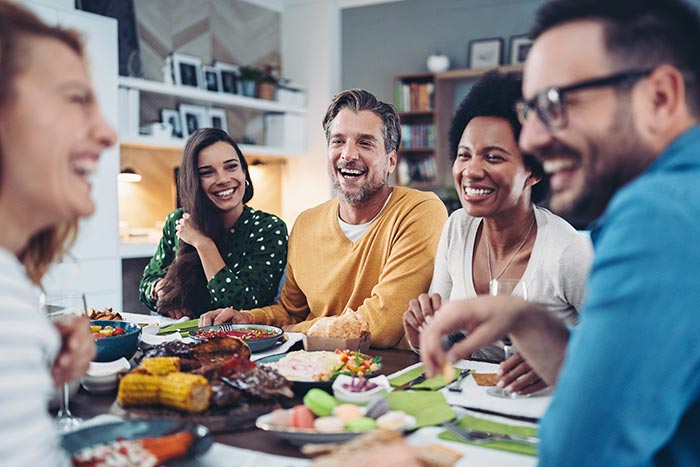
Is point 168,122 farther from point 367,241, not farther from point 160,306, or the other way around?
point 367,241

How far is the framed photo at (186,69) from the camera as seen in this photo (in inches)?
209

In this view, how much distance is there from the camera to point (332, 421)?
112 cm

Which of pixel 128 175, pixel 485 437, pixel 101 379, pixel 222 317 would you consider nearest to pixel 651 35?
pixel 485 437

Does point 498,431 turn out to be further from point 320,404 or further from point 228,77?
point 228,77

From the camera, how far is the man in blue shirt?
30.8 inches

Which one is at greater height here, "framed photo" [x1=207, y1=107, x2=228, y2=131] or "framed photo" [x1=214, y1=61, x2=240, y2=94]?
"framed photo" [x1=214, y1=61, x2=240, y2=94]

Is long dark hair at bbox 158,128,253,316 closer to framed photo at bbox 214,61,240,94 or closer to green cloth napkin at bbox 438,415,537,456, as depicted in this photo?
green cloth napkin at bbox 438,415,537,456

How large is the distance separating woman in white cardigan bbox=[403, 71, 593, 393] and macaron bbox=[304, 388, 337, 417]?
2.59 ft

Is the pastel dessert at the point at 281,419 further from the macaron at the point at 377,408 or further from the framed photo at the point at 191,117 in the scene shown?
the framed photo at the point at 191,117

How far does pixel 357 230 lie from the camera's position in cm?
260

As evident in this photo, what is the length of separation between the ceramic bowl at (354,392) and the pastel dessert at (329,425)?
0.17 meters

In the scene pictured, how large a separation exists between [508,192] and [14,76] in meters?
1.47

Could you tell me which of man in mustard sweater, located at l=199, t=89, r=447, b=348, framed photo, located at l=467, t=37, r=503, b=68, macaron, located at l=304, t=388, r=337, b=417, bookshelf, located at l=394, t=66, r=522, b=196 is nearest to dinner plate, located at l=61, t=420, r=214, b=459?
macaron, located at l=304, t=388, r=337, b=417

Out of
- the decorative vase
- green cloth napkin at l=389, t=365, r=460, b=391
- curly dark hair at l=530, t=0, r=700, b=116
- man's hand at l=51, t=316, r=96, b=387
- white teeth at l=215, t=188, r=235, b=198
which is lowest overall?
green cloth napkin at l=389, t=365, r=460, b=391
